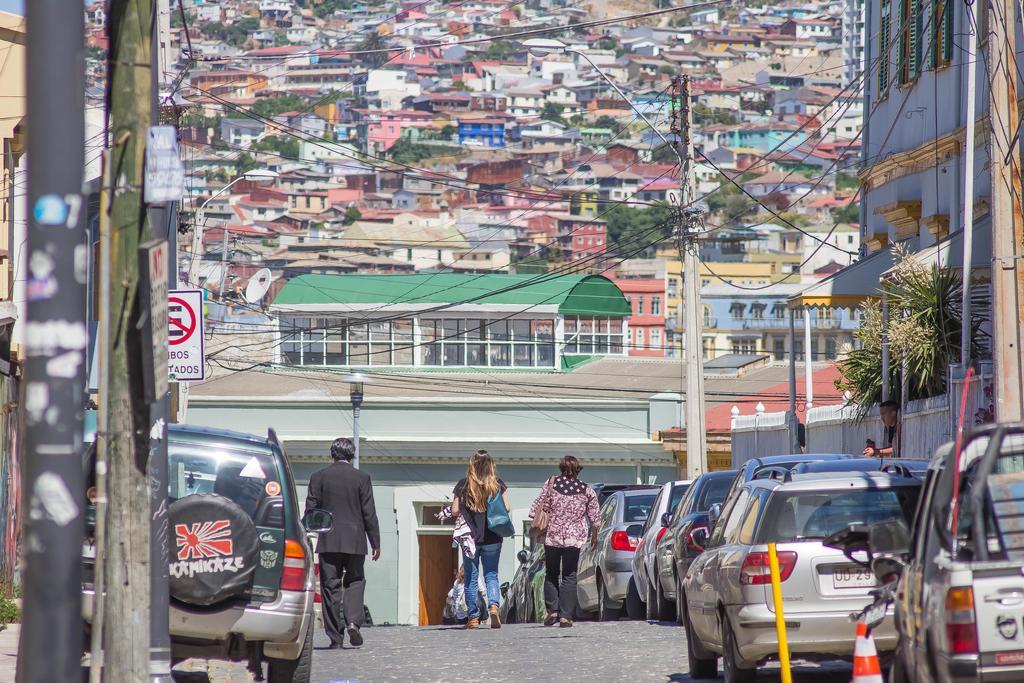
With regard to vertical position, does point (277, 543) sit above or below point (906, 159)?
below

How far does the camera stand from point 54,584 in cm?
638

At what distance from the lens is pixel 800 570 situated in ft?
34.6

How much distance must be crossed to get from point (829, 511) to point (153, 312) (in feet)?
15.2

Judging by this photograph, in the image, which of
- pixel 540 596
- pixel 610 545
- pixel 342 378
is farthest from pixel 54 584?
pixel 342 378

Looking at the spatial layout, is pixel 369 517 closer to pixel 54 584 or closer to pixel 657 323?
pixel 54 584

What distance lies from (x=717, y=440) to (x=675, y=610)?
22418mm

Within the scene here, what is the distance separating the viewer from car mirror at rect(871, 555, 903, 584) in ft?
27.5

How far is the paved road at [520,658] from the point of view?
12.5 metres

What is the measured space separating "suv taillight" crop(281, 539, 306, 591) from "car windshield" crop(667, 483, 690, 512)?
844cm

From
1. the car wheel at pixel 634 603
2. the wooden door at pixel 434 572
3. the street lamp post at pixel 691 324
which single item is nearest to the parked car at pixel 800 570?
the car wheel at pixel 634 603

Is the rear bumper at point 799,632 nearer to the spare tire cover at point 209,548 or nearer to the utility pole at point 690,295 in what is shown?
the spare tire cover at point 209,548

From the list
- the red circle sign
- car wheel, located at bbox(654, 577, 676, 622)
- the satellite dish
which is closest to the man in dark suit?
the red circle sign

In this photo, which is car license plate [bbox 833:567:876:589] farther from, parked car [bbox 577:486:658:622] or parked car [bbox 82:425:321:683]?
parked car [bbox 577:486:658:622]

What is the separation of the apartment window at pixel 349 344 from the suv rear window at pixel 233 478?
1770 inches
